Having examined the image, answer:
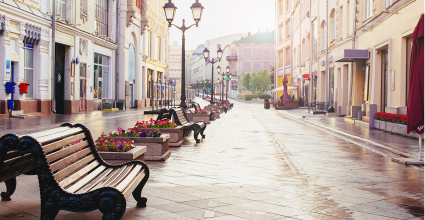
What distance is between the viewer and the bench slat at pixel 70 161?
3695 mm

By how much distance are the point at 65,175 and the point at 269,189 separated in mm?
2792

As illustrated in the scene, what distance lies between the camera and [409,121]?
8.23m

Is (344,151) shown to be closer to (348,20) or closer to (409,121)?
(409,121)

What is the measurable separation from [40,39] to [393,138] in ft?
56.7

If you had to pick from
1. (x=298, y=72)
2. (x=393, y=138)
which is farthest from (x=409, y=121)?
(x=298, y=72)

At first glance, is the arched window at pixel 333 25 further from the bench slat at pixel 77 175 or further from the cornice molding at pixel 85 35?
the bench slat at pixel 77 175

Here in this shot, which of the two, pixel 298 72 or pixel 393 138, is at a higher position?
pixel 298 72

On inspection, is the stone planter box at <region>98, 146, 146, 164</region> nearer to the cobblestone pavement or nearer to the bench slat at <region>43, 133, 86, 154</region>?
the cobblestone pavement

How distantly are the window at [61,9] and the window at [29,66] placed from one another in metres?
3.34

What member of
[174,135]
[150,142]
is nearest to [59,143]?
[150,142]

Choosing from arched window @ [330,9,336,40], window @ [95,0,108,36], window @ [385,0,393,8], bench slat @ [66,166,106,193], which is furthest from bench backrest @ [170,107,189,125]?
window @ [95,0,108,36]

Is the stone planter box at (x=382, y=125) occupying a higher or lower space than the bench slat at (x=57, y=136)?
lower

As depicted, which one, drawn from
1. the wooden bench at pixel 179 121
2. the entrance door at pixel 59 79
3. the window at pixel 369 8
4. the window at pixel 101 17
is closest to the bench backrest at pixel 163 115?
the wooden bench at pixel 179 121

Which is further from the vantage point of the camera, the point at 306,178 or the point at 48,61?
the point at 48,61
